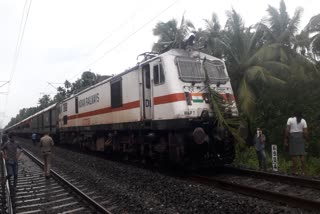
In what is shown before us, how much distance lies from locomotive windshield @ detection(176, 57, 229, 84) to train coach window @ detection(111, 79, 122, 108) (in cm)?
357

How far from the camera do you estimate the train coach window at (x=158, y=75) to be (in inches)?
414

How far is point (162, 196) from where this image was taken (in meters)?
7.99

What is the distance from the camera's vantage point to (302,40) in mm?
21688

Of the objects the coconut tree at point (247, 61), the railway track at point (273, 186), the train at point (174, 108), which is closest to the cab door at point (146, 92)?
the train at point (174, 108)

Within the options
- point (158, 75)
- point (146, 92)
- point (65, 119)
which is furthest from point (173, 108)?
point (65, 119)

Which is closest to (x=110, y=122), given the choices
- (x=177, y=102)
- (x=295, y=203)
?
(x=177, y=102)

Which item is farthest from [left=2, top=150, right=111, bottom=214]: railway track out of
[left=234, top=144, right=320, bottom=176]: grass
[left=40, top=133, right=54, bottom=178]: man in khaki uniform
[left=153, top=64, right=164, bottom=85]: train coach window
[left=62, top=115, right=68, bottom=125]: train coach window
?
[left=62, top=115, right=68, bottom=125]: train coach window

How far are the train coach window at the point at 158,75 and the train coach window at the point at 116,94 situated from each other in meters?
2.88

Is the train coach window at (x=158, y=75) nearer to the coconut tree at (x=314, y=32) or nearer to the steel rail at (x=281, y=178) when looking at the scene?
the steel rail at (x=281, y=178)

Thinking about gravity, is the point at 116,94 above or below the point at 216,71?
below

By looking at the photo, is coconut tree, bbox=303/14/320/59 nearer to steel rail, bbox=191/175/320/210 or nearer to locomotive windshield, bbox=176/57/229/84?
locomotive windshield, bbox=176/57/229/84

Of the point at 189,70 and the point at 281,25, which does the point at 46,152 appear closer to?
the point at 189,70

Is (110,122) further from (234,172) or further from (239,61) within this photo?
(239,61)

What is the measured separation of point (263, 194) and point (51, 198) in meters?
4.97
